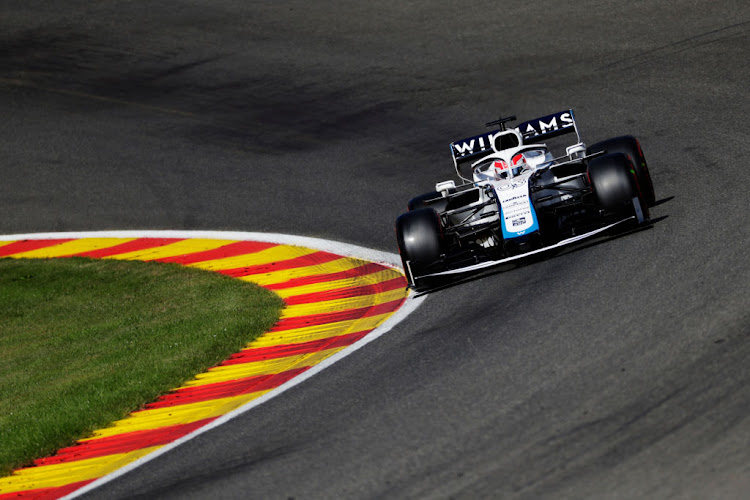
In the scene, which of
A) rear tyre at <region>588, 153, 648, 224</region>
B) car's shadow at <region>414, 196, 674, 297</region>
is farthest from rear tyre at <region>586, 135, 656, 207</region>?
rear tyre at <region>588, 153, 648, 224</region>

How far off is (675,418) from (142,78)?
15211mm

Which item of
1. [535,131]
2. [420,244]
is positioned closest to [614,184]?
[420,244]

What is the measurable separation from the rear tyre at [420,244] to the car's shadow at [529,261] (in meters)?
0.14

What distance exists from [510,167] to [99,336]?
4.14 m

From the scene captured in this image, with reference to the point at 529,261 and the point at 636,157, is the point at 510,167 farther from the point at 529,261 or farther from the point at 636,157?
the point at 529,261

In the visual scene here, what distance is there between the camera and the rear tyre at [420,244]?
352 inches

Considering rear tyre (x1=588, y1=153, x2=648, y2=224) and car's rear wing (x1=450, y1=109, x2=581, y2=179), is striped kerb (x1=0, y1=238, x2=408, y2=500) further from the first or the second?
rear tyre (x1=588, y1=153, x2=648, y2=224)

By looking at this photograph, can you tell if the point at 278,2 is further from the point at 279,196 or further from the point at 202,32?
the point at 279,196

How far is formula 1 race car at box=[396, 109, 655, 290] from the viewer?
8.73 metres

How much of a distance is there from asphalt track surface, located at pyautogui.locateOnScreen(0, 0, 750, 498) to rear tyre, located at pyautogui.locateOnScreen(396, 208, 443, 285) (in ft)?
1.01

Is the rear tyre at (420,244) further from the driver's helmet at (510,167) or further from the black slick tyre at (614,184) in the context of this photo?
the black slick tyre at (614,184)

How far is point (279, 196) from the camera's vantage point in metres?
13.5

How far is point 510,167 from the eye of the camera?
32.4ft

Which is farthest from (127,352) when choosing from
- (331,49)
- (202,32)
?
(202,32)
